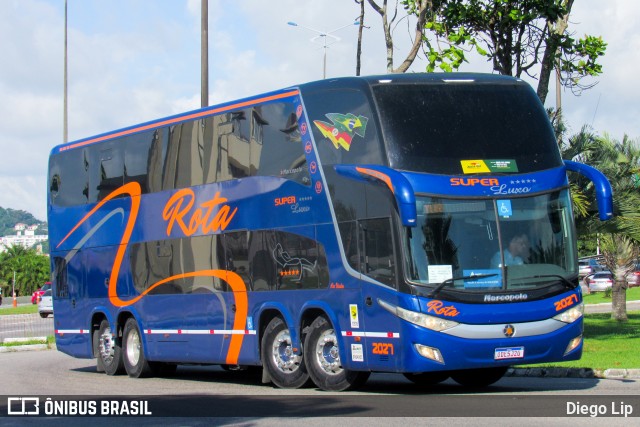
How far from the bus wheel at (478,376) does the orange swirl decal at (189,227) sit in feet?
11.3

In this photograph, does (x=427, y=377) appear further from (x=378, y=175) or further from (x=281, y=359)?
(x=378, y=175)

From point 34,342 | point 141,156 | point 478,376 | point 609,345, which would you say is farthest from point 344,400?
point 34,342

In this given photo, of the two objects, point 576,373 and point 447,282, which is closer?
point 447,282

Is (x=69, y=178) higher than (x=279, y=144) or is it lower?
higher

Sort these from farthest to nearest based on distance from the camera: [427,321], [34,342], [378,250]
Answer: [34,342] < [378,250] < [427,321]

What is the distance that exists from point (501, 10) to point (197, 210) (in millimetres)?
8009

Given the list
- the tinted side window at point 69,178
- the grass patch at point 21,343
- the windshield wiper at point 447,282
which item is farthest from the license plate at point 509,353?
the grass patch at point 21,343

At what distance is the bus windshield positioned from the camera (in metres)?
14.5

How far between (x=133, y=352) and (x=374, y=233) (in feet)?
26.0

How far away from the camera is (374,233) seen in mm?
15062

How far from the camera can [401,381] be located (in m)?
18.6

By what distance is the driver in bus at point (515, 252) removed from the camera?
14711 mm

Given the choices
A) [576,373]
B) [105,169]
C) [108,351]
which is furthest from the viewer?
[108,351]

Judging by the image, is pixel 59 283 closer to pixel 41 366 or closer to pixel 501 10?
pixel 41 366
